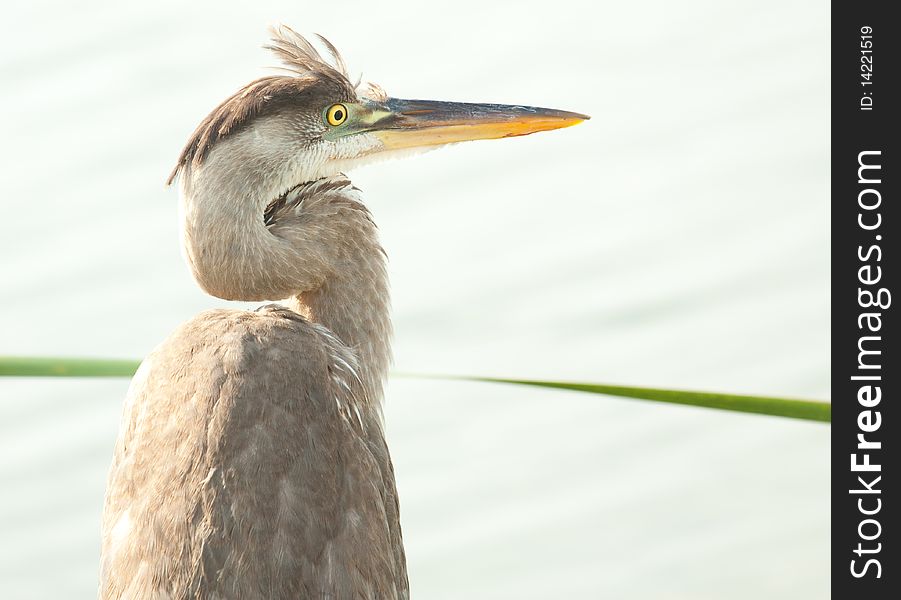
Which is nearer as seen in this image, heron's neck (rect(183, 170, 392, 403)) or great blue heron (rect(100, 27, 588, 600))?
great blue heron (rect(100, 27, 588, 600))

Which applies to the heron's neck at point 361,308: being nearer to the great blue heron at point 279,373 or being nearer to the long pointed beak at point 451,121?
the great blue heron at point 279,373

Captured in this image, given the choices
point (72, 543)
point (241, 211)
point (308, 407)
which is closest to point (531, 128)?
point (241, 211)

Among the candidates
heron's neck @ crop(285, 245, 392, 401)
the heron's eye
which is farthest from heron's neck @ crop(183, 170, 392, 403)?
the heron's eye

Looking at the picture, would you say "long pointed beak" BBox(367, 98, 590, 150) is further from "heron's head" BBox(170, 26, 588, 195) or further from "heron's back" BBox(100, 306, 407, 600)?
"heron's back" BBox(100, 306, 407, 600)

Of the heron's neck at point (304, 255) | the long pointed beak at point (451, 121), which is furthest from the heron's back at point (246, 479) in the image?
the long pointed beak at point (451, 121)

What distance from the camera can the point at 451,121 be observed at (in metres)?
3.29

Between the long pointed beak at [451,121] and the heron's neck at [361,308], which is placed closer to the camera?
the heron's neck at [361,308]

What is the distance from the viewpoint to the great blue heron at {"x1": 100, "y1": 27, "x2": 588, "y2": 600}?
2461 mm

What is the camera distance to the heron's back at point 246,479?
2439 mm

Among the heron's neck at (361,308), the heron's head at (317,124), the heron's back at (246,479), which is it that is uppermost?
the heron's head at (317,124)

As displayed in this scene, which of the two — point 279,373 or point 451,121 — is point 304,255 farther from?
point 451,121

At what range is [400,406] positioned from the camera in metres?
5.63

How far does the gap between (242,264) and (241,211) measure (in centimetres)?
12

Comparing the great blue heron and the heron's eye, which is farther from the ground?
the heron's eye
